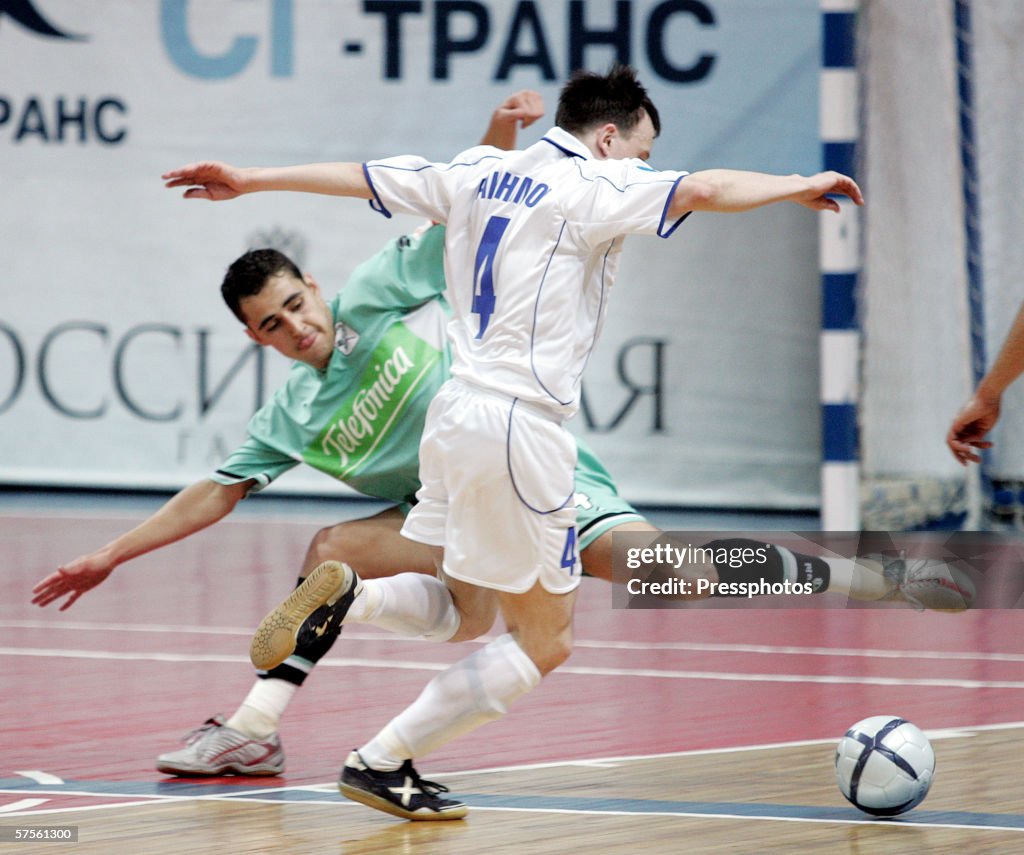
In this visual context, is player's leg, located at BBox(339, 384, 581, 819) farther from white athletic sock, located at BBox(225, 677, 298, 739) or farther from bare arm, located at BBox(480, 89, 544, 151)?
bare arm, located at BBox(480, 89, 544, 151)

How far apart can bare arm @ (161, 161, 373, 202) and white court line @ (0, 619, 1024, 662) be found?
3460 millimetres

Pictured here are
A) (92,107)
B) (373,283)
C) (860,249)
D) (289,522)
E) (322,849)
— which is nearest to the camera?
(322,849)

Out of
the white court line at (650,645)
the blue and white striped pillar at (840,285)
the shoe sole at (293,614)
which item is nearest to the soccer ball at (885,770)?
→ the shoe sole at (293,614)

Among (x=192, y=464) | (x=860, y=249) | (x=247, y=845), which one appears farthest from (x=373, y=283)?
(x=192, y=464)

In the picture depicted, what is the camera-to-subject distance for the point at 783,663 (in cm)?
728

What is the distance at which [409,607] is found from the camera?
472 cm

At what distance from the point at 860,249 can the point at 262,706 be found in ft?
21.0

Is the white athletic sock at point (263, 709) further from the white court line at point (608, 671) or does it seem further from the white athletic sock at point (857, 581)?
the white athletic sock at point (857, 581)

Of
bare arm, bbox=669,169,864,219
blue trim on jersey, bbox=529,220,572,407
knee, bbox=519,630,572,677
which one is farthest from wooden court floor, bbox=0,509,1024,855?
bare arm, bbox=669,169,864,219

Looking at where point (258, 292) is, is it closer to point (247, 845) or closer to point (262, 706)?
point (262, 706)

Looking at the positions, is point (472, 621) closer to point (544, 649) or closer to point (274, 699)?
point (544, 649)

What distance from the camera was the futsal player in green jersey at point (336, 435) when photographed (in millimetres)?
5203

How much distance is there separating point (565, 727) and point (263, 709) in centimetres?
120

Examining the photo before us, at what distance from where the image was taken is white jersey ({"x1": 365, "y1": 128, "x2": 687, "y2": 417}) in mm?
4453
